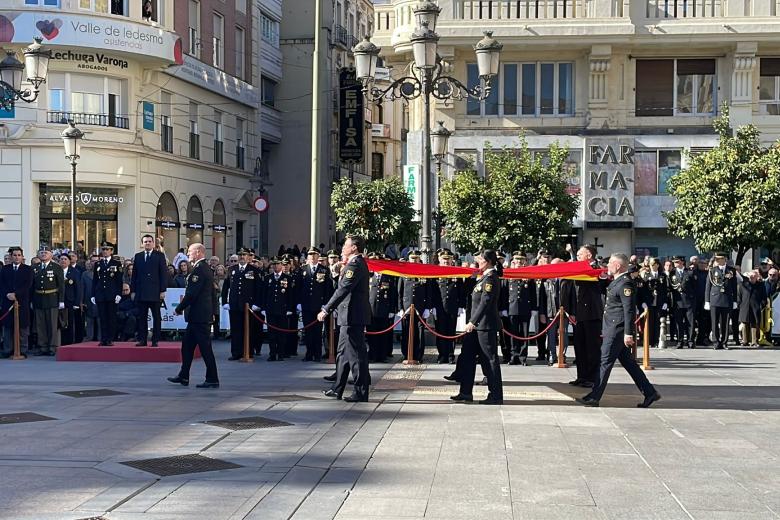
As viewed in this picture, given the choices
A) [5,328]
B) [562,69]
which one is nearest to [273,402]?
[5,328]

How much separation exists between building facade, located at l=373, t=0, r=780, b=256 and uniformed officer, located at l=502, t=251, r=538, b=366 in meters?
13.5

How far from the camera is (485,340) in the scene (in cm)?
1277

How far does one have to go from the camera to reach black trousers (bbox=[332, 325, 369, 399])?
1286cm

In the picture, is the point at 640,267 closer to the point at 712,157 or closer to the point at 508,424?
the point at 712,157

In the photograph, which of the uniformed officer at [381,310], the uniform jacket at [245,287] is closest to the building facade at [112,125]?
the uniform jacket at [245,287]

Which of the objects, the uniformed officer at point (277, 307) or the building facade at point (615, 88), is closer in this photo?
the uniformed officer at point (277, 307)

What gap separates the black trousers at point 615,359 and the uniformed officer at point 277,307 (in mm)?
7583

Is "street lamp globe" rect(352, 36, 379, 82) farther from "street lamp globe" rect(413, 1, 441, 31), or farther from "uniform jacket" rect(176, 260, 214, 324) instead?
"uniform jacket" rect(176, 260, 214, 324)

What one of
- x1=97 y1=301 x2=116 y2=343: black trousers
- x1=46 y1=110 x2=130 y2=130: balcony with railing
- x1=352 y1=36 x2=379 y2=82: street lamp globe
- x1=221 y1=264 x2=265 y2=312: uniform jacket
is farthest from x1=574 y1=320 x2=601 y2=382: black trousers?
x1=46 y1=110 x2=130 y2=130: balcony with railing

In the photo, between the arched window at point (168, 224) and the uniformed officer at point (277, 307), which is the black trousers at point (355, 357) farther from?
the arched window at point (168, 224)

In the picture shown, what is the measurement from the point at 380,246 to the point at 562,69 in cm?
833

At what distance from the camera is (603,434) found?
10.7m

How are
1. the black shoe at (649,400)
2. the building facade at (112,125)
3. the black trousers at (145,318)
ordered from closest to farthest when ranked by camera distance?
the black shoe at (649,400)
the black trousers at (145,318)
the building facade at (112,125)

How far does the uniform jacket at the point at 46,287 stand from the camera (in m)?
19.8
